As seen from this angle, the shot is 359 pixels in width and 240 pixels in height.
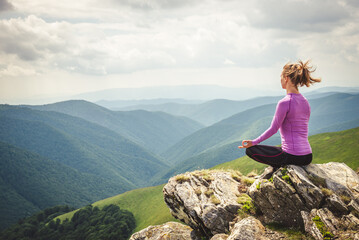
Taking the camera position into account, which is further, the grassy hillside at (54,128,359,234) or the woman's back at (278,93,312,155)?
the grassy hillside at (54,128,359,234)

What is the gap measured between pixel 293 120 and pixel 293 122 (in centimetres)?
10

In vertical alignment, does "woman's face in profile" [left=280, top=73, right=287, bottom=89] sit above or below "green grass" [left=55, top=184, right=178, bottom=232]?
above

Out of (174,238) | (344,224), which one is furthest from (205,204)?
(344,224)

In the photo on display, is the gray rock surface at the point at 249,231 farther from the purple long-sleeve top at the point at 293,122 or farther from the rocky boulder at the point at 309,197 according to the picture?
the purple long-sleeve top at the point at 293,122

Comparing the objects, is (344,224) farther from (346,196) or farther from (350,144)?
(350,144)

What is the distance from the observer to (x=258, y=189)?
35.6 feet

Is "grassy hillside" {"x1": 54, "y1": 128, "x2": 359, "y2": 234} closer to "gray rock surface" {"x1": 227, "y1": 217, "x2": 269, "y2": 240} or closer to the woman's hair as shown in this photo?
"gray rock surface" {"x1": 227, "y1": 217, "x2": 269, "y2": 240}

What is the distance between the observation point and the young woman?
928 centimetres

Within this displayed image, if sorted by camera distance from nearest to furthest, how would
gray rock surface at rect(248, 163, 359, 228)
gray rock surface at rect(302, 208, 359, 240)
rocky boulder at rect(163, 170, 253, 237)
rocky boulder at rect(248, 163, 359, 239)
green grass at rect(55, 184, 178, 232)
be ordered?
1. gray rock surface at rect(302, 208, 359, 240)
2. rocky boulder at rect(248, 163, 359, 239)
3. gray rock surface at rect(248, 163, 359, 228)
4. rocky boulder at rect(163, 170, 253, 237)
5. green grass at rect(55, 184, 178, 232)

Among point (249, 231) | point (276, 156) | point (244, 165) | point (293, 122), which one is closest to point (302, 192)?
point (276, 156)

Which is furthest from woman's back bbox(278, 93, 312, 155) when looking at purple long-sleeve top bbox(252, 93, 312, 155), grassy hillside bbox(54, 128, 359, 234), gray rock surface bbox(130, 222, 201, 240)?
grassy hillside bbox(54, 128, 359, 234)

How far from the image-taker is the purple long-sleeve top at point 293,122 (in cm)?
929

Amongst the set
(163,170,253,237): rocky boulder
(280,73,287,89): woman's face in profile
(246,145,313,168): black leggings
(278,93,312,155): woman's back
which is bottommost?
(163,170,253,237): rocky boulder

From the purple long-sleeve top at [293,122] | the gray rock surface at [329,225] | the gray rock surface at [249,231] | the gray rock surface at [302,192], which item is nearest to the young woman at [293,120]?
the purple long-sleeve top at [293,122]
